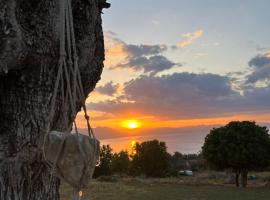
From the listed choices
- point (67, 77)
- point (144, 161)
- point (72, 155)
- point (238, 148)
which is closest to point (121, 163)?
point (144, 161)

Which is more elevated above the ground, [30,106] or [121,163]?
[121,163]

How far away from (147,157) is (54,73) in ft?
172

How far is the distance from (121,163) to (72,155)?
54146 mm

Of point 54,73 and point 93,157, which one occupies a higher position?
point 54,73

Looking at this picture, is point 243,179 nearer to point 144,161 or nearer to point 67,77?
point 144,161

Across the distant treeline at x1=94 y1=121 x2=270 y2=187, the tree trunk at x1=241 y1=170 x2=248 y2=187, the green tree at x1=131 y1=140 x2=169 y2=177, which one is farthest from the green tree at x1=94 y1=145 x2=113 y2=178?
the tree trunk at x1=241 y1=170 x2=248 y2=187

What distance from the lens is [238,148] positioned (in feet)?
136

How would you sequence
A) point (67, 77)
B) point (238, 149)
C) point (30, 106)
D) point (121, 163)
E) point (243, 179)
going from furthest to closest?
1. point (121, 163)
2. point (243, 179)
3. point (238, 149)
4. point (30, 106)
5. point (67, 77)

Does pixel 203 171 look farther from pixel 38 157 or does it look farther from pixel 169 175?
pixel 38 157

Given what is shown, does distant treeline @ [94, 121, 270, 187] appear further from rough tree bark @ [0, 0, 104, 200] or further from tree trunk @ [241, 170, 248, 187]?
rough tree bark @ [0, 0, 104, 200]

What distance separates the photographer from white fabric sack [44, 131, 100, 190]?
10.8 feet

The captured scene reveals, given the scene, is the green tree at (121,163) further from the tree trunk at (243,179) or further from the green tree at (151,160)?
the tree trunk at (243,179)

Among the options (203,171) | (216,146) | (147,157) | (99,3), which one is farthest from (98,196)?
(203,171)

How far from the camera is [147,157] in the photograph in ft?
185
